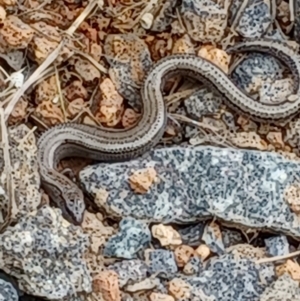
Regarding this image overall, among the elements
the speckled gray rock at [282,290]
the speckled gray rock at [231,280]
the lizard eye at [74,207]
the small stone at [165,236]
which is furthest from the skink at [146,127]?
the speckled gray rock at [282,290]

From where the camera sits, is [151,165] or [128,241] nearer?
[128,241]

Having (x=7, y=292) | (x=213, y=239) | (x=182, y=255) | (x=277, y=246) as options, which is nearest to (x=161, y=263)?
(x=182, y=255)

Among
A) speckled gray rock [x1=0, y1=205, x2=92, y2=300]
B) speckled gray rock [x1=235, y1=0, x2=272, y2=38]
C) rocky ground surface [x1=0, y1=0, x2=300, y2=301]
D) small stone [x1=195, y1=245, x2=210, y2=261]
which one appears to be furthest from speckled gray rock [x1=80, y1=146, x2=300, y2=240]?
speckled gray rock [x1=235, y1=0, x2=272, y2=38]

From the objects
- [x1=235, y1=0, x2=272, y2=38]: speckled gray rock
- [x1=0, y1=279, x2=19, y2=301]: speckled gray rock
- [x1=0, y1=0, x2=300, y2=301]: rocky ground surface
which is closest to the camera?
[x1=0, y1=279, x2=19, y2=301]: speckled gray rock

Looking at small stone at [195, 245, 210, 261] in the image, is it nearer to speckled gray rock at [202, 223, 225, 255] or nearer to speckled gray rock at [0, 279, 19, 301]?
speckled gray rock at [202, 223, 225, 255]

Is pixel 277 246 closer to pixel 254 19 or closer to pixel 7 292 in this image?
pixel 254 19

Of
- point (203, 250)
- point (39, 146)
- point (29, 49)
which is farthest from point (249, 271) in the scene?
point (29, 49)
